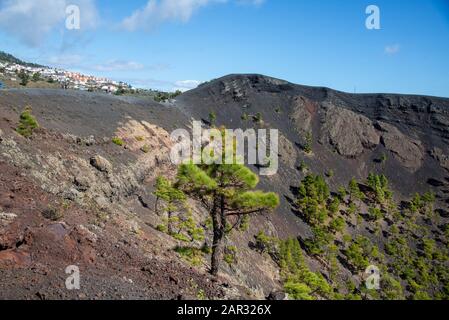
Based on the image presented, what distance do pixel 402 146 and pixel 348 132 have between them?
40.3ft

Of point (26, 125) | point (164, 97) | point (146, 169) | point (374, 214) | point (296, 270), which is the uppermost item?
point (164, 97)

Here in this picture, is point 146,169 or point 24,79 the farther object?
point 24,79

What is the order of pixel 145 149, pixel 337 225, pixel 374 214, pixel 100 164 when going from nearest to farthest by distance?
pixel 100 164 < pixel 145 149 < pixel 337 225 < pixel 374 214

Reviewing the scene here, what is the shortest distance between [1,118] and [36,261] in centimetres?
2227

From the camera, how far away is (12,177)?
1727 cm

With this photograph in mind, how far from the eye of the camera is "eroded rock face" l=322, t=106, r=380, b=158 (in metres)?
75.6

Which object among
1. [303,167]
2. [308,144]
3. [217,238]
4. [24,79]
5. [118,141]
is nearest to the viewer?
[217,238]

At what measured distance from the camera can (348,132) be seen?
77750 millimetres

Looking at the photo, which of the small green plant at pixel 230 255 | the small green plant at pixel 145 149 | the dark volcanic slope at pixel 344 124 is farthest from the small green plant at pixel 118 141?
the dark volcanic slope at pixel 344 124

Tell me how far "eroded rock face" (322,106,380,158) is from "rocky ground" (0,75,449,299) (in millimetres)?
270

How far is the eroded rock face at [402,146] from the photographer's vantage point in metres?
77.4

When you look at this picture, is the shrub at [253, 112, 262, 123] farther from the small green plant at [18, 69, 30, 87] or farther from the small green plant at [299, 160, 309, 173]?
the small green plant at [18, 69, 30, 87]

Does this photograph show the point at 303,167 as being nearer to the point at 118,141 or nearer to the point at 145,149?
the point at 145,149

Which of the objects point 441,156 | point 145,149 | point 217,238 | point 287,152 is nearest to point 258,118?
point 287,152
